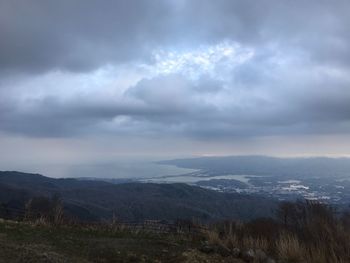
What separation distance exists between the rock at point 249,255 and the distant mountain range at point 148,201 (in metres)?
44.7

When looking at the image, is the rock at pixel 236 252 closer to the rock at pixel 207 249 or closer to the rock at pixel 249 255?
the rock at pixel 249 255

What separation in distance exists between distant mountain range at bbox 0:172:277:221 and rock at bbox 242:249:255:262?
4465 cm

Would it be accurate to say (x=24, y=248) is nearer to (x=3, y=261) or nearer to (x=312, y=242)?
(x=3, y=261)

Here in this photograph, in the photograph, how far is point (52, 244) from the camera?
12.6 metres

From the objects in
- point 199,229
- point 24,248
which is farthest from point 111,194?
point 24,248

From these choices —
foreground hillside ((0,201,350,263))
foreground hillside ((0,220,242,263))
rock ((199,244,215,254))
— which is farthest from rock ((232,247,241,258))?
rock ((199,244,215,254))

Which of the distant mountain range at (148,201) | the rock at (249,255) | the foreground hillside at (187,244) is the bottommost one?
the distant mountain range at (148,201)

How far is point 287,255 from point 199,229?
573cm

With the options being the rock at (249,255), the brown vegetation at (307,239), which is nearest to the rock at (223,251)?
the brown vegetation at (307,239)

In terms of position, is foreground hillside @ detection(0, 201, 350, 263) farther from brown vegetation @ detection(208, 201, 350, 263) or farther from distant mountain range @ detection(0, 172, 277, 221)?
distant mountain range @ detection(0, 172, 277, 221)

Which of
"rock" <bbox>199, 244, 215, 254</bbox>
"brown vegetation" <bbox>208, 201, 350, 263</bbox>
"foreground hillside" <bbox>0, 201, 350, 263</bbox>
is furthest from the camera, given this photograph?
"rock" <bbox>199, 244, 215, 254</bbox>

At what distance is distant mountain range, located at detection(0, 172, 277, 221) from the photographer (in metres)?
68.6

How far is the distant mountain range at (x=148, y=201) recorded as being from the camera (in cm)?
6856

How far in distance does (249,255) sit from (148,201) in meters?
78.1
